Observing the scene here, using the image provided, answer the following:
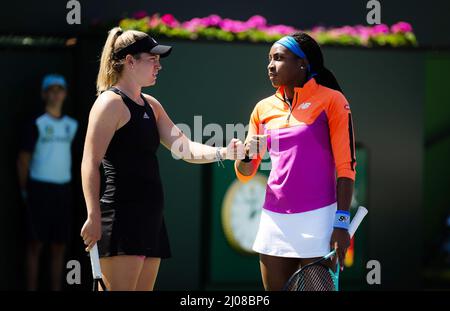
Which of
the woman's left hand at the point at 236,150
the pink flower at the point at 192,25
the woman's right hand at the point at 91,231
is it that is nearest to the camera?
the woman's right hand at the point at 91,231

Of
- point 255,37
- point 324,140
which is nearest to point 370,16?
point 255,37

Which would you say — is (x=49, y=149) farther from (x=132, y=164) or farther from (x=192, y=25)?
(x=132, y=164)

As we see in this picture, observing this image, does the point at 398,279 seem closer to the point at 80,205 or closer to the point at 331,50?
the point at 331,50

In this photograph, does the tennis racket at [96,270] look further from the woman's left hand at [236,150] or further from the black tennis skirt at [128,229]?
the woman's left hand at [236,150]

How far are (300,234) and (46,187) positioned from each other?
10.1 feet

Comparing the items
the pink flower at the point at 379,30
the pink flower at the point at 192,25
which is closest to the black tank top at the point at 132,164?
the pink flower at the point at 192,25

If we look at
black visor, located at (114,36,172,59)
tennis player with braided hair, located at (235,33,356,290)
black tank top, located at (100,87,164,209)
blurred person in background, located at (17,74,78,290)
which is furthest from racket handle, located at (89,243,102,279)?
blurred person in background, located at (17,74,78,290)

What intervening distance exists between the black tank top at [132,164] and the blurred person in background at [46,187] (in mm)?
2645

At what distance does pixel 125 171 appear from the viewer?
387cm

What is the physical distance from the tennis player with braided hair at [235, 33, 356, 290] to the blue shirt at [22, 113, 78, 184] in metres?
2.84

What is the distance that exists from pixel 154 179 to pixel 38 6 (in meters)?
3.67

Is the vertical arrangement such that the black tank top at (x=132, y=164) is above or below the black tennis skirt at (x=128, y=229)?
above

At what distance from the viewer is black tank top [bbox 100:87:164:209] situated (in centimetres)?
387

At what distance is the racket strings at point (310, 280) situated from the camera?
3.67 metres
